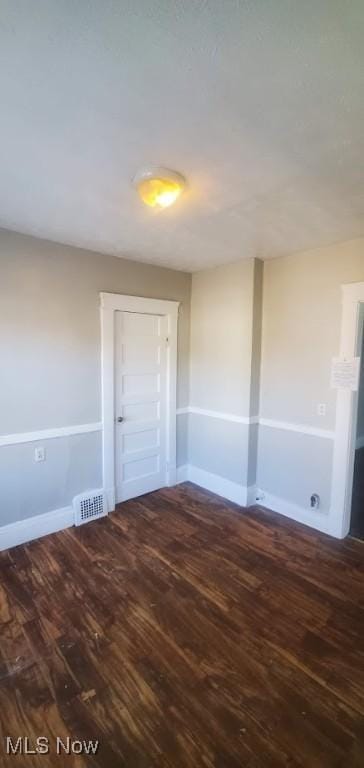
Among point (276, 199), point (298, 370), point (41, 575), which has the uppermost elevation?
point (276, 199)

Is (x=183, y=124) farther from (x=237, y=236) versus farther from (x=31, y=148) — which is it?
(x=237, y=236)

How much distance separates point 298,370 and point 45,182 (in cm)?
240

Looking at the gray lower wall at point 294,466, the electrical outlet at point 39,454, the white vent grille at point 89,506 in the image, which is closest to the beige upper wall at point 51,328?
the electrical outlet at point 39,454

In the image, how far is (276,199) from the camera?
6.21 ft

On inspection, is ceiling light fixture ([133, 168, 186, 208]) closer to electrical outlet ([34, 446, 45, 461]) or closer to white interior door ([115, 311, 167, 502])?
white interior door ([115, 311, 167, 502])

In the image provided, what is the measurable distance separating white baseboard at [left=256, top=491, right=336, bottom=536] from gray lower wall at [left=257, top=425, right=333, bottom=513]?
0.04 metres

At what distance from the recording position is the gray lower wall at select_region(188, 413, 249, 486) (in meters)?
3.34

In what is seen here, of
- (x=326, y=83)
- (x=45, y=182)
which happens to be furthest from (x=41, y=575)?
(x=326, y=83)

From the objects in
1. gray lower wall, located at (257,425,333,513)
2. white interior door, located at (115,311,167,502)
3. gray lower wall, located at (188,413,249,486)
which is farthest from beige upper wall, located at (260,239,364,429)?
white interior door, located at (115,311,167,502)

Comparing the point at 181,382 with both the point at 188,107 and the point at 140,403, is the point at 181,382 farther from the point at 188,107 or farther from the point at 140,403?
the point at 188,107

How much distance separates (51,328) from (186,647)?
241cm

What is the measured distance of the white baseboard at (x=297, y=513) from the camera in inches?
114

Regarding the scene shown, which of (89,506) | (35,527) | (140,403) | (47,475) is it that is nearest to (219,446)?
(140,403)

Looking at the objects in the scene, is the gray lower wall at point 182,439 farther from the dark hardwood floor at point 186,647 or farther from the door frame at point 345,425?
the door frame at point 345,425
